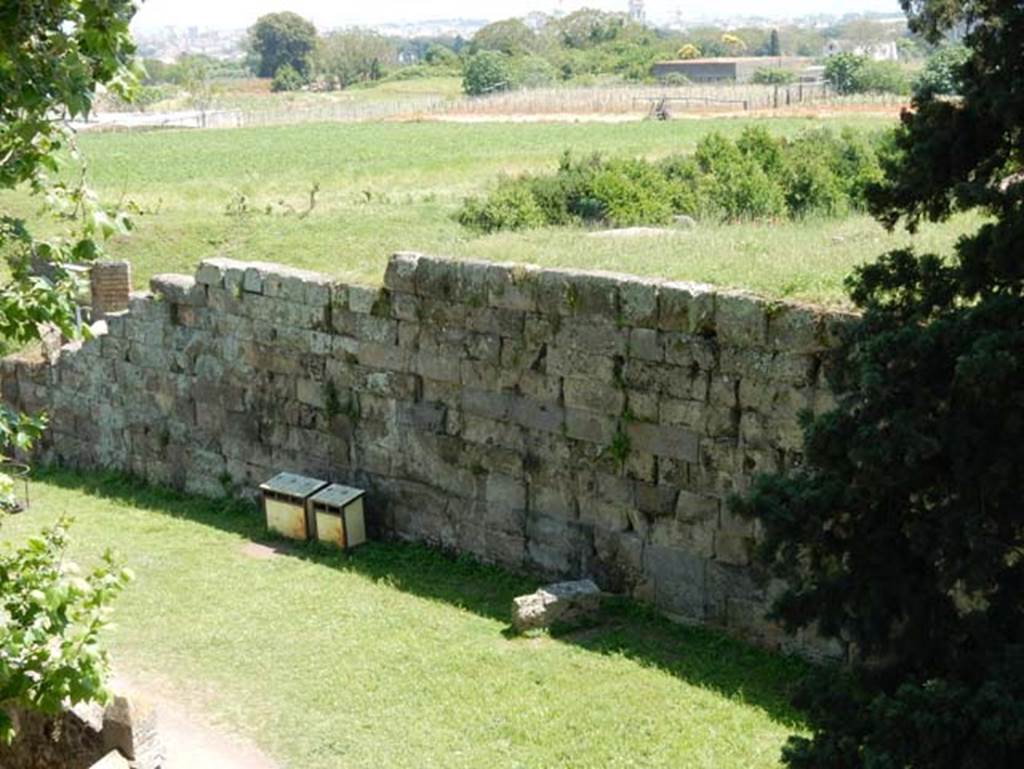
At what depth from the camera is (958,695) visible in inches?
267

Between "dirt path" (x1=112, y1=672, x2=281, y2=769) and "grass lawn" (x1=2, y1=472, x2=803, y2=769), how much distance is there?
0.13m

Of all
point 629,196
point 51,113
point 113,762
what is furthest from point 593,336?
point 629,196

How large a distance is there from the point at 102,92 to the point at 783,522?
4.65 metres

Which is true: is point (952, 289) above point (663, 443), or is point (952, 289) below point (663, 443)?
above

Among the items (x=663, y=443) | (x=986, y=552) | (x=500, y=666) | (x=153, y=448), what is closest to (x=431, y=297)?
(x=663, y=443)

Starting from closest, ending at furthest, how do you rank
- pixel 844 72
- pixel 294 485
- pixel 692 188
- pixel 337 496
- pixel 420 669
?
pixel 420 669
pixel 337 496
pixel 294 485
pixel 692 188
pixel 844 72

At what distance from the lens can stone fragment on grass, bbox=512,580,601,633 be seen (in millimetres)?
12812

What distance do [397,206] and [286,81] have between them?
379 ft

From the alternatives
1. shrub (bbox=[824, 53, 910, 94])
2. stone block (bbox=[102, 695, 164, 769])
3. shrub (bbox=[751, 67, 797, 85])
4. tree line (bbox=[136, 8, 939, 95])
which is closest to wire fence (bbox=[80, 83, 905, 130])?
shrub (bbox=[824, 53, 910, 94])

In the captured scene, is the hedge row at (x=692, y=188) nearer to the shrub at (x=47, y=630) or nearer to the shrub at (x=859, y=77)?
the shrub at (x=47, y=630)

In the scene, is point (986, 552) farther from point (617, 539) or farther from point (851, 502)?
point (617, 539)

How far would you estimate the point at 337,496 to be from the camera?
51.0 ft

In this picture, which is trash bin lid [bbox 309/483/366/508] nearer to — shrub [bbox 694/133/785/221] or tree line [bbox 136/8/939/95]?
shrub [bbox 694/133/785/221]

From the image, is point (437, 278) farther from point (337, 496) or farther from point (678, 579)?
point (678, 579)
